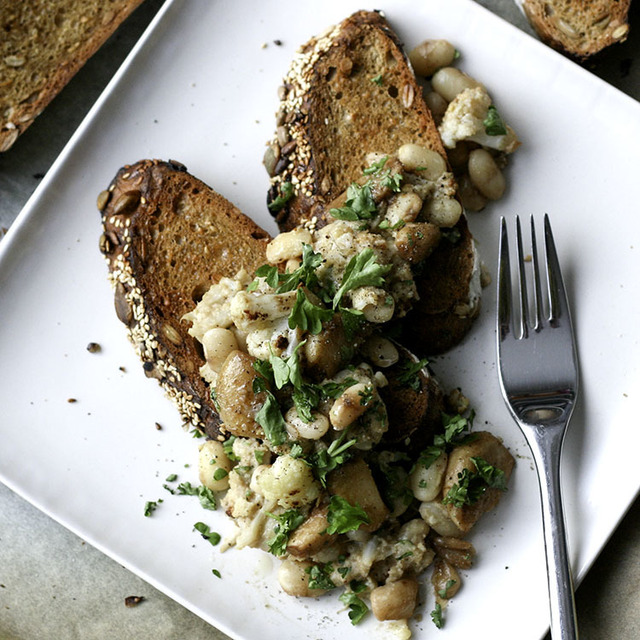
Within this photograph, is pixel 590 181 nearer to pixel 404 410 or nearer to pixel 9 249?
pixel 404 410

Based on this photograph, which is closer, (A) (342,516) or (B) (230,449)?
(A) (342,516)

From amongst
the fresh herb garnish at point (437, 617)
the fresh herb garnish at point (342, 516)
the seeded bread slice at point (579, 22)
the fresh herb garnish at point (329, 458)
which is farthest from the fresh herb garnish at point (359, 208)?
the fresh herb garnish at point (437, 617)

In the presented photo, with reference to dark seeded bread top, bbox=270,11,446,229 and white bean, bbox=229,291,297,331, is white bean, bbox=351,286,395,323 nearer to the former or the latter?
white bean, bbox=229,291,297,331

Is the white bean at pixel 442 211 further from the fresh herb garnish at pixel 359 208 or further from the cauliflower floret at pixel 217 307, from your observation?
the cauliflower floret at pixel 217 307

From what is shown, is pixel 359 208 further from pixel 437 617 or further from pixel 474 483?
pixel 437 617

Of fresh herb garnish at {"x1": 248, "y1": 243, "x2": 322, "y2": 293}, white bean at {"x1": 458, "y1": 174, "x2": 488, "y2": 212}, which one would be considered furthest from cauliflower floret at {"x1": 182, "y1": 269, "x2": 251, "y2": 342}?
white bean at {"x1": 458, "y1": 174, "x2": 488, "y2": 212}

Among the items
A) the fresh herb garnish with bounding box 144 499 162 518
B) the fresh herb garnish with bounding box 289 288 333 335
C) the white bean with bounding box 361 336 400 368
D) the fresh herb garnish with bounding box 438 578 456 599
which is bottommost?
the fresh herb garnish with bounding box 438 578 456 599

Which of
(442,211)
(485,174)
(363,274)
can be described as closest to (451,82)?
(485,174)
